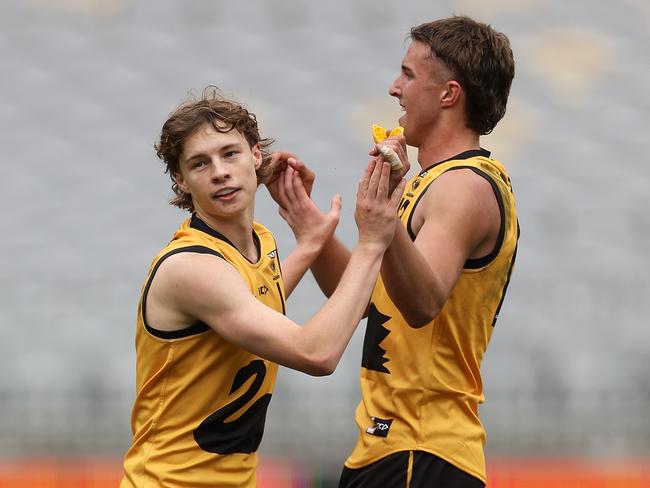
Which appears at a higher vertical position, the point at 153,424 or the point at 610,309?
the point at 610,309

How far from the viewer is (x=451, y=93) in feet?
10.7

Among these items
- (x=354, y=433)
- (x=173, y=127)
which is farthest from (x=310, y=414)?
(x=173, y=127)

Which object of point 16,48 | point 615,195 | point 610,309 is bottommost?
point 610,309

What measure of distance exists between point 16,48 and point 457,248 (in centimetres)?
710

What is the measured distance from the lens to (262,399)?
2.87 metres

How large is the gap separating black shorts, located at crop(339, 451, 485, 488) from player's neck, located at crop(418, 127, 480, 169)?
37.1 inches

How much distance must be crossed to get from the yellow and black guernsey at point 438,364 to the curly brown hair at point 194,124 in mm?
571

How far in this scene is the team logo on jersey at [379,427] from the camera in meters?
3.06

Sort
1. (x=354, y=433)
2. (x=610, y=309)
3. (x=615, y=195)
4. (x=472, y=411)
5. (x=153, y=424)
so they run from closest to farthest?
(x=153, y=424), (x=472, y=411), (x=354, y=433), (x=610, y=309), (x=615, y=195)

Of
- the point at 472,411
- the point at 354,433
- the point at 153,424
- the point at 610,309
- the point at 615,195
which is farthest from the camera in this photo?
the point at 615,195

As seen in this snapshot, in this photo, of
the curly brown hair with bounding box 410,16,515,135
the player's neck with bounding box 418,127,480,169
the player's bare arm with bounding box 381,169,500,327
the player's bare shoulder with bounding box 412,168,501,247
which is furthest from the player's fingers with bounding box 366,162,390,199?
the curly brown hair with bounding box 410,16,515,135

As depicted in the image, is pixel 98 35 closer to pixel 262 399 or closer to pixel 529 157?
pixel 529 157

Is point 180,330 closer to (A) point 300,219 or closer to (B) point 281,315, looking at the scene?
(B) point 281,315

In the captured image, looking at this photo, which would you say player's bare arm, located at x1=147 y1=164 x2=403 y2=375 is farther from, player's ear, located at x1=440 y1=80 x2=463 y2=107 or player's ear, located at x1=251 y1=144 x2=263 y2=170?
player's ear, located at x1=440 y1=80 x2=463 y2=107
